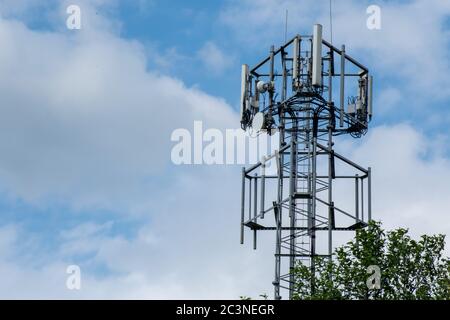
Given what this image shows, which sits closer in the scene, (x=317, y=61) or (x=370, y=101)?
(x=317, y=61)

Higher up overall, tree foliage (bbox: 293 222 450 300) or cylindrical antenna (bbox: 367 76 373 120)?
cylindrical antenna (bbox: 367 76 373 120)

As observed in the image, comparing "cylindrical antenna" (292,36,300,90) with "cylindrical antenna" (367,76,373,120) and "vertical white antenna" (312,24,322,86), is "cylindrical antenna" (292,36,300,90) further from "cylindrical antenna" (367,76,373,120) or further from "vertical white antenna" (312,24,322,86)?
"cylindrical antenna" (367,76,373,120)

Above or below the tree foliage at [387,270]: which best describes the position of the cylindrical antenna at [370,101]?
above

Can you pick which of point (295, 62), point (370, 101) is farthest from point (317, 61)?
point (370, 101)

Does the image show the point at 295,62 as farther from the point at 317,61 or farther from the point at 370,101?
the point at 370,101

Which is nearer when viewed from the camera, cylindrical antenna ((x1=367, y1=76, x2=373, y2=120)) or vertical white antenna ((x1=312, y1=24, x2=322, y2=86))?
vertical white antenna ((x1=312, y1=24, x2=322, y2=86))

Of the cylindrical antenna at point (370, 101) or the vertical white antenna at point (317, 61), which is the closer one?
the vertical white antenna at point (317, 61)

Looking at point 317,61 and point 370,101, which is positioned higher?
point 317,61

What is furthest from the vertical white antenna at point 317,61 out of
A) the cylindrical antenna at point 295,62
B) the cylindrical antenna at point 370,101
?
the cylindrical antenna at point 370,101

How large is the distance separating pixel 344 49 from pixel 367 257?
14.3 meters

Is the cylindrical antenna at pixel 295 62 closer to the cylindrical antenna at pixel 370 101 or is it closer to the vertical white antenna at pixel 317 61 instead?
the vertical white antenna at pixel 317 61

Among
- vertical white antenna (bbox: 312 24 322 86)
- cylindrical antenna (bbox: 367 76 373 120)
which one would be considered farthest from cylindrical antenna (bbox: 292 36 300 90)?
cylindrical antenna (bbox: 367 76 373 120)
